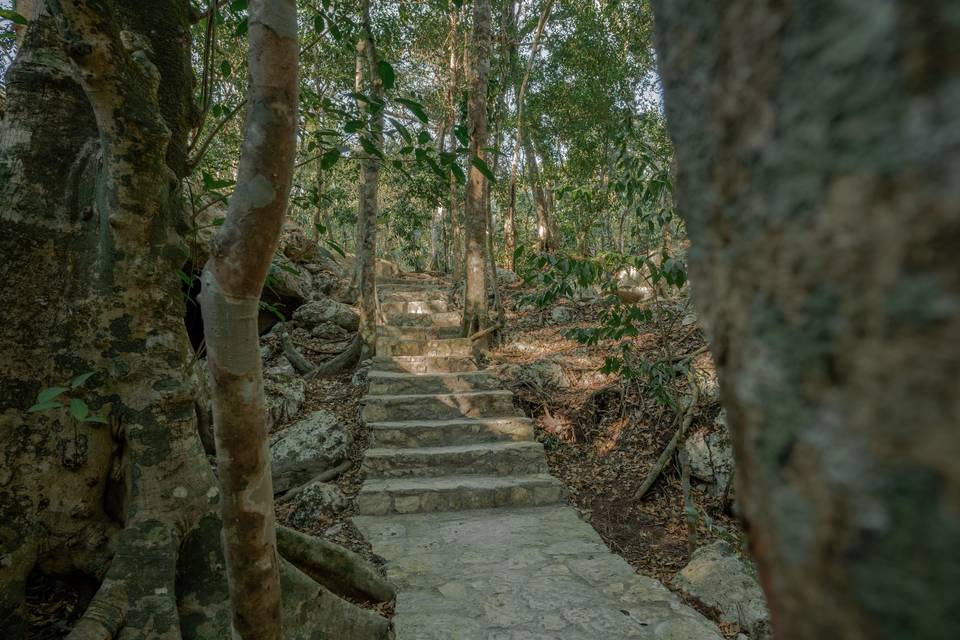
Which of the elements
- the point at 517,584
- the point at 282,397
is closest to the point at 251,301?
the point at 517,584

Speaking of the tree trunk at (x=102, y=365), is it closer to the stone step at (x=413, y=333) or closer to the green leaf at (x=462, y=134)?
the green leaf at (x=462, y=134)

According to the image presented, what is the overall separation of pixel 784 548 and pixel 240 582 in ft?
4.18

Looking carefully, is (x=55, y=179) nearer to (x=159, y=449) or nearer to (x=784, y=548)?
(x=159, y=449)

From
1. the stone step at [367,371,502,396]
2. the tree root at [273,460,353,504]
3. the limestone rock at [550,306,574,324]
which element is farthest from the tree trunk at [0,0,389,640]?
the limestone rock at [550,306,574,324]

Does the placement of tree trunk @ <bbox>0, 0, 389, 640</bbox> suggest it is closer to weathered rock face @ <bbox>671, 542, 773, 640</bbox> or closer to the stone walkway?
the stone walkway

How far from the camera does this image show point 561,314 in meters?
7.91

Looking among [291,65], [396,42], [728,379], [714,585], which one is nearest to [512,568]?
[714,585]

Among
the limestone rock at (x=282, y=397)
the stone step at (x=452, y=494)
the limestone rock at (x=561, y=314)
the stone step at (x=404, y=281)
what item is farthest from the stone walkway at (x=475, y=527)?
the stone step at (x=404, y=281)

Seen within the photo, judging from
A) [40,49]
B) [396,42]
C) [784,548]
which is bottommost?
A: [784,548]

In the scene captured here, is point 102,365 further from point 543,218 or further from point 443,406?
point 543,218

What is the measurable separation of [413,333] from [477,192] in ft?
6.22

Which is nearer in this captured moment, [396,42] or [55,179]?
[55,179]

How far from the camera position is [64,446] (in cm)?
179

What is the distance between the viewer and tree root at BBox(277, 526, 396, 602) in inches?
91.4
